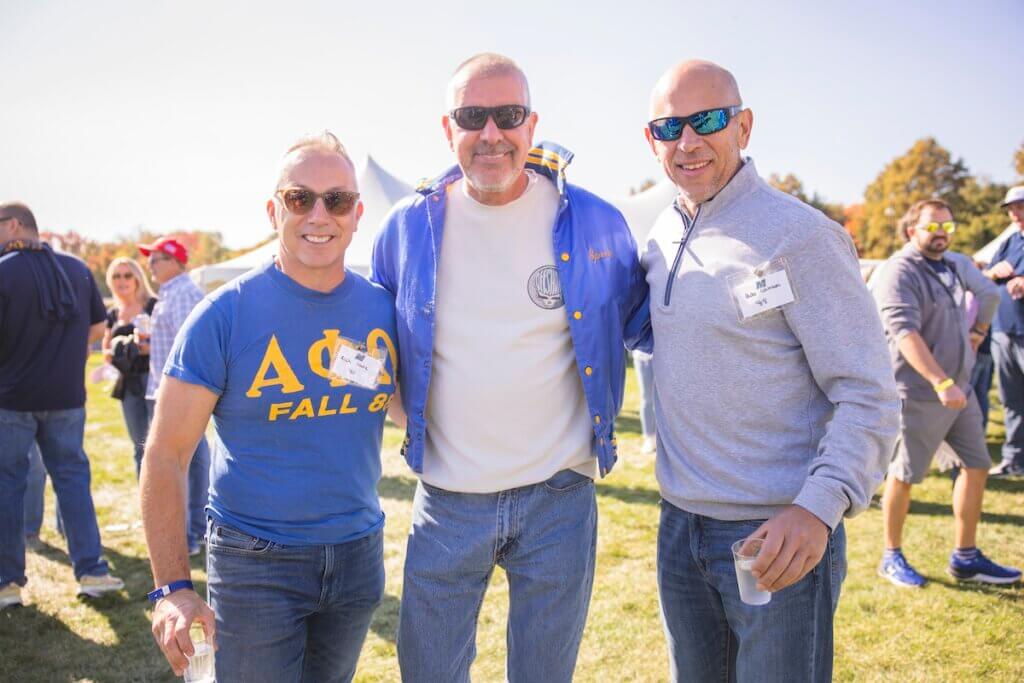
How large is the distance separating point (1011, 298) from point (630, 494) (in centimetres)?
391

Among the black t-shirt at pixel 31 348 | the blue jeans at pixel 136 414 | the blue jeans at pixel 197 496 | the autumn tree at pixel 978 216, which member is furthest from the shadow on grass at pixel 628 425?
the autumn tree at pixel 978 216

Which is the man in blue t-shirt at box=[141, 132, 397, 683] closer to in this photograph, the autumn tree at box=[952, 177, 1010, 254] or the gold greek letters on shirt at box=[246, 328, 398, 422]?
the gold greek letters on shirt at box=[246, 328, 398, 422]

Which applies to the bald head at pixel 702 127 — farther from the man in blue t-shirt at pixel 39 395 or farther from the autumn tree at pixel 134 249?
the autumn tree at pixel 134 249

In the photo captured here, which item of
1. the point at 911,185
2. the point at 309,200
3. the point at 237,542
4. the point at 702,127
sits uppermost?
the point at 911,185

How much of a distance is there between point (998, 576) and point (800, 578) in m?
3.59

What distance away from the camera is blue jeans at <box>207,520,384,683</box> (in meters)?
1.94

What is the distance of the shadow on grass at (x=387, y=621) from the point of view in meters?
3.99

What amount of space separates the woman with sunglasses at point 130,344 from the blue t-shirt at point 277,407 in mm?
3619

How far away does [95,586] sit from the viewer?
443 centimetres

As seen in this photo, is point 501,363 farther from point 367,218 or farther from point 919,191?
point 919,191

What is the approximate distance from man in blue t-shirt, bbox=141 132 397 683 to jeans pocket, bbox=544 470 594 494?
0.57m

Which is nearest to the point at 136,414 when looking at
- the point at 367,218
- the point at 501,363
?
the point at 501,363

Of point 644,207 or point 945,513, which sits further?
point 644,207

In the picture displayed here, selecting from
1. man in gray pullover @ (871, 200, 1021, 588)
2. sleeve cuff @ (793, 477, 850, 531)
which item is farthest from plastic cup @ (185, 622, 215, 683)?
man in gray pullover @ (871, 200, 1021, 588)
